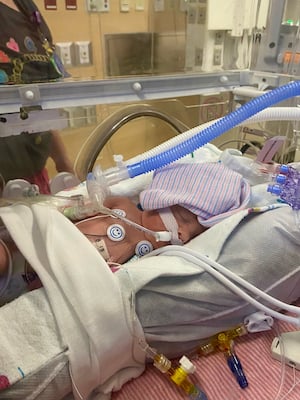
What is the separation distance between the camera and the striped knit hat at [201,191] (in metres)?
0.85

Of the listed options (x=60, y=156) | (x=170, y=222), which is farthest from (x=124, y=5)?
(x=170, y=222)

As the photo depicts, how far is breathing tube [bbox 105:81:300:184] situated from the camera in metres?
0.87

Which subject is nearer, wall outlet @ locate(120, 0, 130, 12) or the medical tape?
the medical tape

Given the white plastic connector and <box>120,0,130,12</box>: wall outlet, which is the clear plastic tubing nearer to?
the white plastic connector

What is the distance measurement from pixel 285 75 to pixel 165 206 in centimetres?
64

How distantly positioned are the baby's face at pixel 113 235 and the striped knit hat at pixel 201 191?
8 centimetres

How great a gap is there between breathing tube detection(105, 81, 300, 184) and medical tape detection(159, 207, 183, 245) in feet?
0.36

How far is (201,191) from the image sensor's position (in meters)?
0.87

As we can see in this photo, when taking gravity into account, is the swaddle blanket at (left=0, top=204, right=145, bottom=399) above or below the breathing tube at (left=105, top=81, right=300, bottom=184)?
below

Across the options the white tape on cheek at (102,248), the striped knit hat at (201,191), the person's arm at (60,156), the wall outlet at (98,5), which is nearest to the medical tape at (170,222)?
the striped knit hat at (201,191)

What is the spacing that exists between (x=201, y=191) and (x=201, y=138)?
128mm

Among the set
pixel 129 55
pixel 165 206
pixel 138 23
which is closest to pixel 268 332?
pixel 165 206

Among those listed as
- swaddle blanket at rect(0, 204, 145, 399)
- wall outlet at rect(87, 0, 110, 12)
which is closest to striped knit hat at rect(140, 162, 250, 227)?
swaddle blanket at rect(0, 204, 145, 399)

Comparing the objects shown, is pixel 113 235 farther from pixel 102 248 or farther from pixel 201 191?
pixel 201 191
